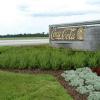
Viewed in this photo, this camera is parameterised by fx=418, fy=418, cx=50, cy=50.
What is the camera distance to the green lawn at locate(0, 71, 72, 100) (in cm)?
1060

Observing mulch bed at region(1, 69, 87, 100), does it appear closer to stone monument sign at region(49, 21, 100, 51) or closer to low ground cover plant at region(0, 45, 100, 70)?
low ground cover plant at region(0, 45, 100, 70)

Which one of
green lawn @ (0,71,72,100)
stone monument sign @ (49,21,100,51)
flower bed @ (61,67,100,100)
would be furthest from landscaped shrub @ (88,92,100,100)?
stone monument sign @ (49,21,100,51)

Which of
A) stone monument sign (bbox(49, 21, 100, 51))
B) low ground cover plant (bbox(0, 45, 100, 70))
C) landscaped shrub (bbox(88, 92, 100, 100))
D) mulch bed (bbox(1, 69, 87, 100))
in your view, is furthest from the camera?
stone monument sign (bbox(49, 21, 100, 51))

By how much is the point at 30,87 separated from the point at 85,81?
1.54 metres

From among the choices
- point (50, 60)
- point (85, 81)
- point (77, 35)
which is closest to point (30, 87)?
point (85, 81)

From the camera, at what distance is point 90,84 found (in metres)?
11.3

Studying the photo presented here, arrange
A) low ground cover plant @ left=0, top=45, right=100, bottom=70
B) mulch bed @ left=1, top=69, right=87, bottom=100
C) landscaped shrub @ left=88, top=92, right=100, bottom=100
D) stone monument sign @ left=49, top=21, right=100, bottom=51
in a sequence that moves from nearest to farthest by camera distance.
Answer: landscaped shrub @ left=88, top=92, right=100, bottom=100 < mulch bed @ left=1, top=69, right=87, bottom=100 < low ground cover plant @ left=0, top=45, right=100, bottom=70 < stone monument sign @ left=49, top=21, right=100, bottom=51

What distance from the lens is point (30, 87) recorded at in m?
11.5

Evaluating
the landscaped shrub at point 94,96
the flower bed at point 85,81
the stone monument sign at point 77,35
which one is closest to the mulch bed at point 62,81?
the flower bed at point 85,81

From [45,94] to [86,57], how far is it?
422cm

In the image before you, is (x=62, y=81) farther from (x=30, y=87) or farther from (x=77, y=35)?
(x=77, y=35)

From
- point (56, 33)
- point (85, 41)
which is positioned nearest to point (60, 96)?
point (85, 41)

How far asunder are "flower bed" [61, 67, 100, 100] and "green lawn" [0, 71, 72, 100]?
404 millimetres

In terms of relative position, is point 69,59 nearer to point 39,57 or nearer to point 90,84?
point 39,57
